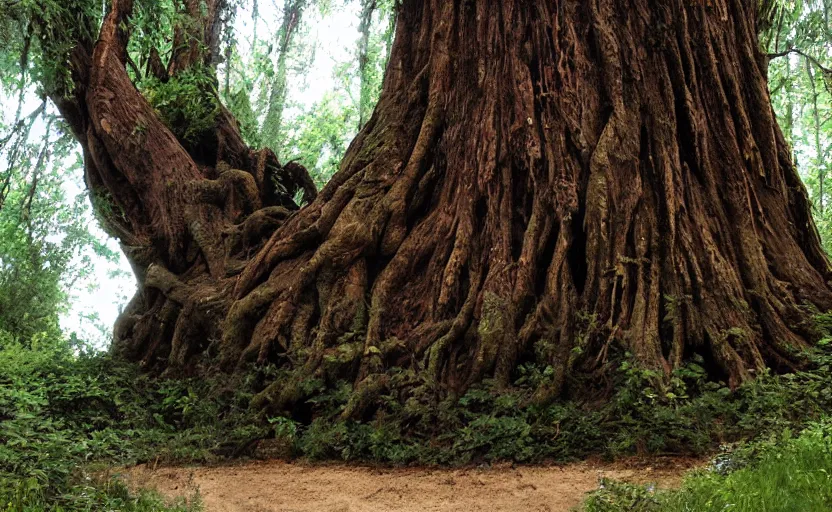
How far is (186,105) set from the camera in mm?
10461

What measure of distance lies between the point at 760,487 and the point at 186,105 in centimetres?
884

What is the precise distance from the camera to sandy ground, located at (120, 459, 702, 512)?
4891mm

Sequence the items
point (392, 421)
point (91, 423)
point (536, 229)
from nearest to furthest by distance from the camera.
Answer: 1. point (392, 421)
2. point (91, 423)
3. point (536, 229)

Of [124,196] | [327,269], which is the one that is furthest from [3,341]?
[327,269]

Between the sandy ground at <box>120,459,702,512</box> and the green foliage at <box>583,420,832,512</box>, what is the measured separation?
1.59ft

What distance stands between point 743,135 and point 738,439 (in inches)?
138

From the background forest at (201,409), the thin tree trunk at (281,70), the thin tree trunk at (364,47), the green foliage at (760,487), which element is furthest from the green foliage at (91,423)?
the thin tree trunk at (364,47)

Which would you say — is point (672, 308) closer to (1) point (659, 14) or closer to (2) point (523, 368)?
(2) point (523, 368)

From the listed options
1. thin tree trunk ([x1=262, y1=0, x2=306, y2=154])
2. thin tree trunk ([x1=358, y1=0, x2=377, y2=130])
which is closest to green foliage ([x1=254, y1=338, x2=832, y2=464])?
thin tree trunk ([x1=358, y1=0, x2=377, y2=130])

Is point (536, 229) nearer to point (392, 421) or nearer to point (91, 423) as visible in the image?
point (392, 421)

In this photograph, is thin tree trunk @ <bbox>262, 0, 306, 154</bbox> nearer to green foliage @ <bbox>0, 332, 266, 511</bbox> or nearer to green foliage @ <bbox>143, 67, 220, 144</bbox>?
green foliage @ <bbox>143, 67, 220, 144</bbox>

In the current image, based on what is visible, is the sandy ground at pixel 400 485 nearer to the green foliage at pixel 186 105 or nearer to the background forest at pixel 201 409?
the background forest at pixel 201 409

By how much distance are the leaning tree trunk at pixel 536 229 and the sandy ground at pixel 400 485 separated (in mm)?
959

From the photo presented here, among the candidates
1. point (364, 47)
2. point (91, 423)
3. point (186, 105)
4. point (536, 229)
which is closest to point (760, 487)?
point (536, 229)
